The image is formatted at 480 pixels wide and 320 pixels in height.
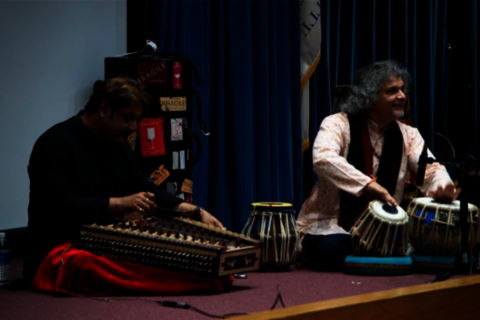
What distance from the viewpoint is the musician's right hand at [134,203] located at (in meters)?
2.71

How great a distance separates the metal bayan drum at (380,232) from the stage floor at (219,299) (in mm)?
141

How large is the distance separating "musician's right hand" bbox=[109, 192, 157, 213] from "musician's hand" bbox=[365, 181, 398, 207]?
1183mm

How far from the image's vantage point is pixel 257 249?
9.10ft

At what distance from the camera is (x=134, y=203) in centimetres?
271

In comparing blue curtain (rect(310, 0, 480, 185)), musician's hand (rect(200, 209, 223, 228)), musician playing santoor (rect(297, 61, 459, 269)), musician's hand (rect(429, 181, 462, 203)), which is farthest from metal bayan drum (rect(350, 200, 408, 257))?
blue curtain (rect(310, 0, 480, 185))

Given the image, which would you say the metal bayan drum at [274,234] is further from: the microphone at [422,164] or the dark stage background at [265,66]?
the dark stage background at [265,66]

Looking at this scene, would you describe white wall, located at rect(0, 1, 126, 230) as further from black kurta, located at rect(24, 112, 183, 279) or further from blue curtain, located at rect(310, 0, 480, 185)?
blue curtain, located at rect(310, 0, 480, 185)

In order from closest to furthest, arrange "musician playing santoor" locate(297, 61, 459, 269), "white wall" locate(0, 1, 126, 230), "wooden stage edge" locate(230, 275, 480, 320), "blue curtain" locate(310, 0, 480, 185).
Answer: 1. "wooden stage edge" locate(230, 275, 480, 320)
2. "musician playing santoor" locate(297, 61, 459, 269)
3. "white wall" locate(0, 1, 126, 230)
4. "blue curtain" locate(310, 0, 480, 185)

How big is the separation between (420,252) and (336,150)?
689 mm

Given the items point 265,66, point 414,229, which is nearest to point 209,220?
point 414,229

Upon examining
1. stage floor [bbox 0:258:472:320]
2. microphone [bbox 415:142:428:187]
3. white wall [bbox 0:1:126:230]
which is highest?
white wall [bbox 0:1:126:230]

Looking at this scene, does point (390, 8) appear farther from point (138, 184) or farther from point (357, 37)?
point (138, 184)

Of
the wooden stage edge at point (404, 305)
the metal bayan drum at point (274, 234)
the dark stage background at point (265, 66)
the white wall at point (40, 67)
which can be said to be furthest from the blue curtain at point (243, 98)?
the wooden stage edge at point (404, 305)

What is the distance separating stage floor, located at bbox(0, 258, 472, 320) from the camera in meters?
2.41
